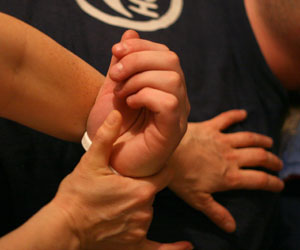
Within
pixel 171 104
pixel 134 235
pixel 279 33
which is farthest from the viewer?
pixel 279 33

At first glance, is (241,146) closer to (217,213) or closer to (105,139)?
(217,213)

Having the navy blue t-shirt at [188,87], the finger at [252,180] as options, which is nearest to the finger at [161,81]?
the navy blue t-shirt at [188,87]

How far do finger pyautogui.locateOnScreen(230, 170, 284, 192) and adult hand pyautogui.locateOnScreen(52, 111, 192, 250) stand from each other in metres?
0.26

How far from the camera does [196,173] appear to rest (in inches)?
30.1

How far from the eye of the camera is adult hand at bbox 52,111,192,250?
0.53 m

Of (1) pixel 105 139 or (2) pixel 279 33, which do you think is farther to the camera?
(2) pixel 279 33

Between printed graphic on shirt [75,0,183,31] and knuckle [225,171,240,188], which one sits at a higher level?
printed graphic on shirt [75,0,183,31]

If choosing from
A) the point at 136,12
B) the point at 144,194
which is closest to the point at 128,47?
the point at 144,194

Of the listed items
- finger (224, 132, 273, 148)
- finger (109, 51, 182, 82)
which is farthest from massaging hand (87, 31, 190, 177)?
finger (224, 132, 273, 148)

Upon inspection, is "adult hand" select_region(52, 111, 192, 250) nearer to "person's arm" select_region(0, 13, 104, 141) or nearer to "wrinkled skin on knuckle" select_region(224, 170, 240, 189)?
"person's arm" select_region(0, 13, 104, 141)

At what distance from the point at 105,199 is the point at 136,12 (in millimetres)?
537

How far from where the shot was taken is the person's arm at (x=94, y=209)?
20.6 inches

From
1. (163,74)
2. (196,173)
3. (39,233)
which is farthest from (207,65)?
(39,233)

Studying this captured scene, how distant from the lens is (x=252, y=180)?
2.67ft
